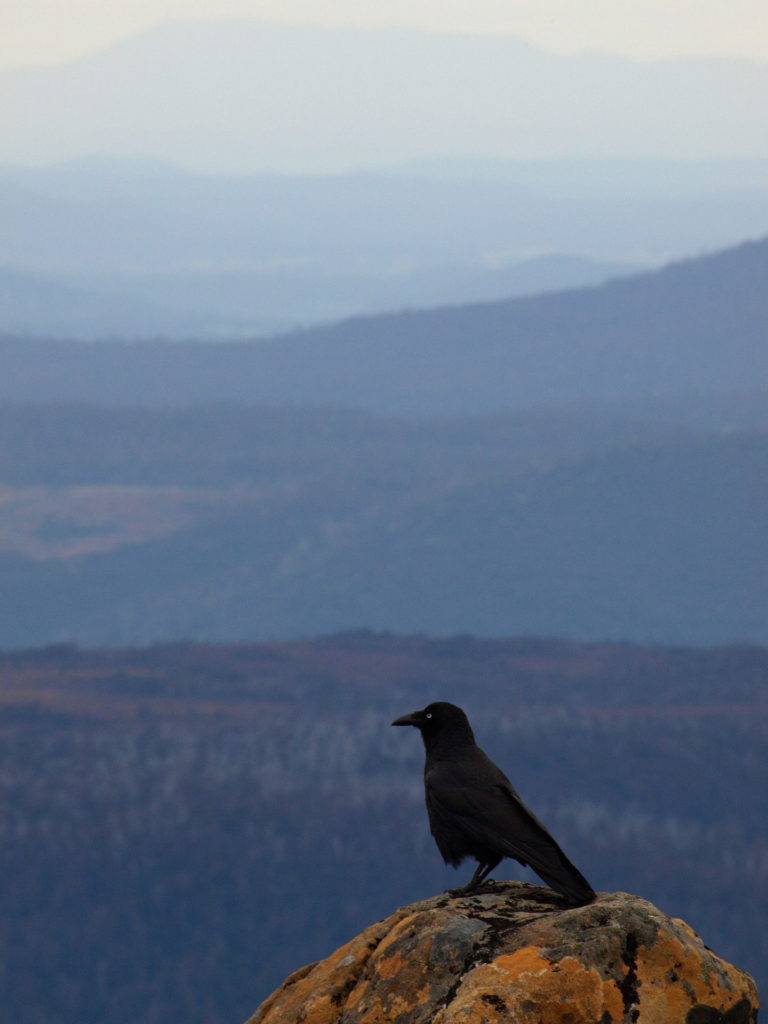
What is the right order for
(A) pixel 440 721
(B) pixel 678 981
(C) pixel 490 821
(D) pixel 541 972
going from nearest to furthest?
(D) pixel 541 972, (B) pixel 678 981, (C) pixel 490 821, (A) pixel 440 721

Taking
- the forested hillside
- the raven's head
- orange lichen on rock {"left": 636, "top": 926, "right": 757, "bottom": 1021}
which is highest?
the raven's head

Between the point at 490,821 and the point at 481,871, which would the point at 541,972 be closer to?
the point at 490,821

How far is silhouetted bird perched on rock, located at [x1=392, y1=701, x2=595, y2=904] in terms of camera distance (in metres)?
8.51

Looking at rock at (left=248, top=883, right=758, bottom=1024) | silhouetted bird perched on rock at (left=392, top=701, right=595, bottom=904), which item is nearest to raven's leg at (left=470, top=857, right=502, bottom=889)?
silhouetted bird perched on rock at (left=392, top=701, right=595, bottom=904)

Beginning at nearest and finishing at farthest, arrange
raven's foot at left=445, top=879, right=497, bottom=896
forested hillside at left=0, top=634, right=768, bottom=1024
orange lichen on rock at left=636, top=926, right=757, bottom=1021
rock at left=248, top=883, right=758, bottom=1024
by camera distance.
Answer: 1. rock at left=248, top=883, right=758, bottom=1024
2. orange lichen on rock at left=636, top=926, right=757, bottom=1021
3. raven's foot at left=445, top=879, right=497, bottom=896
4. forested hillside at left=0, top=634, right=768, bottom=1024

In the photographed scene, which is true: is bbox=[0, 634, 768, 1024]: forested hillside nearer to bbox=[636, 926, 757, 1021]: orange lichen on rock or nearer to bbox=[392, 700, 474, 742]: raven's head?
bbox=[392, 700, 474, 742]: raven's head

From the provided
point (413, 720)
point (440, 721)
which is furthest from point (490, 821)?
point (413, 720)

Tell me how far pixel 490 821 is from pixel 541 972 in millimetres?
1059

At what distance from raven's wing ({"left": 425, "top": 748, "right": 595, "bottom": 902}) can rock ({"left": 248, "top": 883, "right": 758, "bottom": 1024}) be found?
0.24 metres

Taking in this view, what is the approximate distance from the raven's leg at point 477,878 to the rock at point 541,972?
213mm

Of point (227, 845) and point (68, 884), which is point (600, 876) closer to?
point (227, 845)

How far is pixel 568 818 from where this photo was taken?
430ft

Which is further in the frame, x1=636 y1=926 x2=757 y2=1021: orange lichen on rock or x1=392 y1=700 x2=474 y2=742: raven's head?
x1=392 y1=700 x2=474 y2=742: raven's head

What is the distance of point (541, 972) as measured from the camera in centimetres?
812
